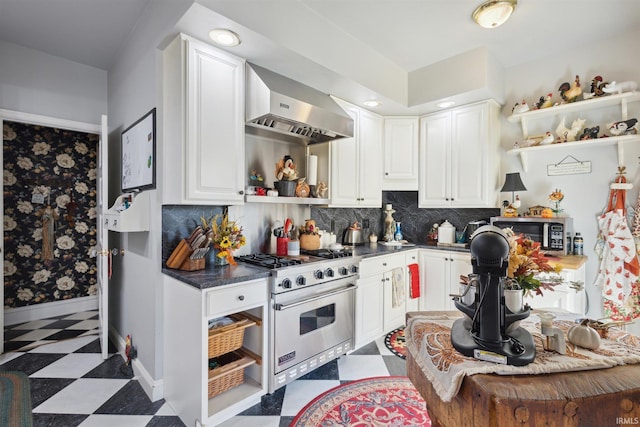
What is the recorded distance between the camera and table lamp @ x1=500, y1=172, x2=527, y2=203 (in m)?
2.93

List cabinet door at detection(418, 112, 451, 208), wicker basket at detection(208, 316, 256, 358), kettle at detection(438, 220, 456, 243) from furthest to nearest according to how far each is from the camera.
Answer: kettle at detection(438, 220, 456, 243), cabinet door at detection(418, 112, 451, 208), wicker basket at detection(208, 316, 256, 358)

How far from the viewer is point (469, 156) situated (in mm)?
3188

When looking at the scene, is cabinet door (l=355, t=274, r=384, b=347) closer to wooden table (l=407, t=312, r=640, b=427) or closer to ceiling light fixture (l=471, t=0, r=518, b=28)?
wooden table (l=407, t=312, r=640, b=427)

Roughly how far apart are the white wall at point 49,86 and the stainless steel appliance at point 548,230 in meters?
4.44

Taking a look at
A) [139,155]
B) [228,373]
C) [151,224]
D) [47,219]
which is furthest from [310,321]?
[47,219]

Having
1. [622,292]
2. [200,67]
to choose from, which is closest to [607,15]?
[622,292]

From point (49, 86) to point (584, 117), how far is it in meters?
5.11

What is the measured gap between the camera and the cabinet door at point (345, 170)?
2.98m

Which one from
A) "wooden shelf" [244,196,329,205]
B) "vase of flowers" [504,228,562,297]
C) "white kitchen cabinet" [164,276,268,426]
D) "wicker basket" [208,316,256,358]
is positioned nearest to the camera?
"vase of flowers" [504,228,562,297]

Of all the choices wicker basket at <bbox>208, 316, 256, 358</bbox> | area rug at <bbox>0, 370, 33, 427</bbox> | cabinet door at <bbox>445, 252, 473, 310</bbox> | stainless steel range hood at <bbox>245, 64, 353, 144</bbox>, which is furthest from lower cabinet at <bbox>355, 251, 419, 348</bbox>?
area rug at <bbox>0, 370, 33, 427</bbox>

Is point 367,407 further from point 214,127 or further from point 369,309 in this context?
point 214,127

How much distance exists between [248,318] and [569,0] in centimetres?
322

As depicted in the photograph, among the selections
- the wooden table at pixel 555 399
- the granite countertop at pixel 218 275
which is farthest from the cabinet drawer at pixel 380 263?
the wooden table at pixel 555 399

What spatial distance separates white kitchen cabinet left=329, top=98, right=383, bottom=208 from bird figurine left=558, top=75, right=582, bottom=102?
1688mm
